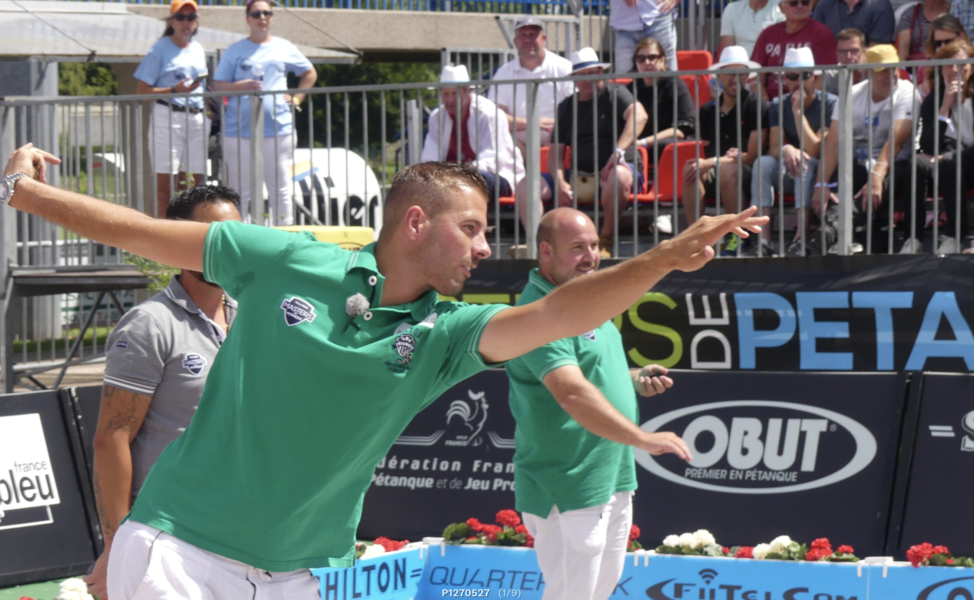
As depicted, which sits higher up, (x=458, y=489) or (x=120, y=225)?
(x=120, y=225)

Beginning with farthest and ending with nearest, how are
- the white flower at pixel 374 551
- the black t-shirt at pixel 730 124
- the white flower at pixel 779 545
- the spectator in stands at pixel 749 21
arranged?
the spectator in stands at pixel 749 21
the black t-shirt at pixel 730 124
the white flower at pixel 374 551
the white flower at pixel 779 545

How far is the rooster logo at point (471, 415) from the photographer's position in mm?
7634

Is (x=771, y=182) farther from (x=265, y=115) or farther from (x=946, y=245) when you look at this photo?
(x=265, y=115)

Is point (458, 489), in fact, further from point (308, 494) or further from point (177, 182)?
point (308, 494)

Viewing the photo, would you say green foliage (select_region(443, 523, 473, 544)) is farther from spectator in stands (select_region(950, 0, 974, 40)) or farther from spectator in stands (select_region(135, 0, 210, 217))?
spectator in stands (select_region(950, 0, 974, 40))

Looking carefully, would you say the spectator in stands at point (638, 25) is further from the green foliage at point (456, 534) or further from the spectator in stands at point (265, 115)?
the green foliage at point (456, 534)

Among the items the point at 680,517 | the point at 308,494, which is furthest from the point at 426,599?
the point at 308,494

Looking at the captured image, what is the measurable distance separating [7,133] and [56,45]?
401 cm

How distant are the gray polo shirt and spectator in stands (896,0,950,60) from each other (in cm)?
843

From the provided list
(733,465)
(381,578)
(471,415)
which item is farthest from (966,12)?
(381,578)

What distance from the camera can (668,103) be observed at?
924cm

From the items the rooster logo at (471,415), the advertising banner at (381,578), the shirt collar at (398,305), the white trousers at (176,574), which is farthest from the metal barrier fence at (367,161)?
the white trousers at (176,574)

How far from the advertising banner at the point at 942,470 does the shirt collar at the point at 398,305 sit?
16.1 ft

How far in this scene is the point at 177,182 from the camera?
9773mm
